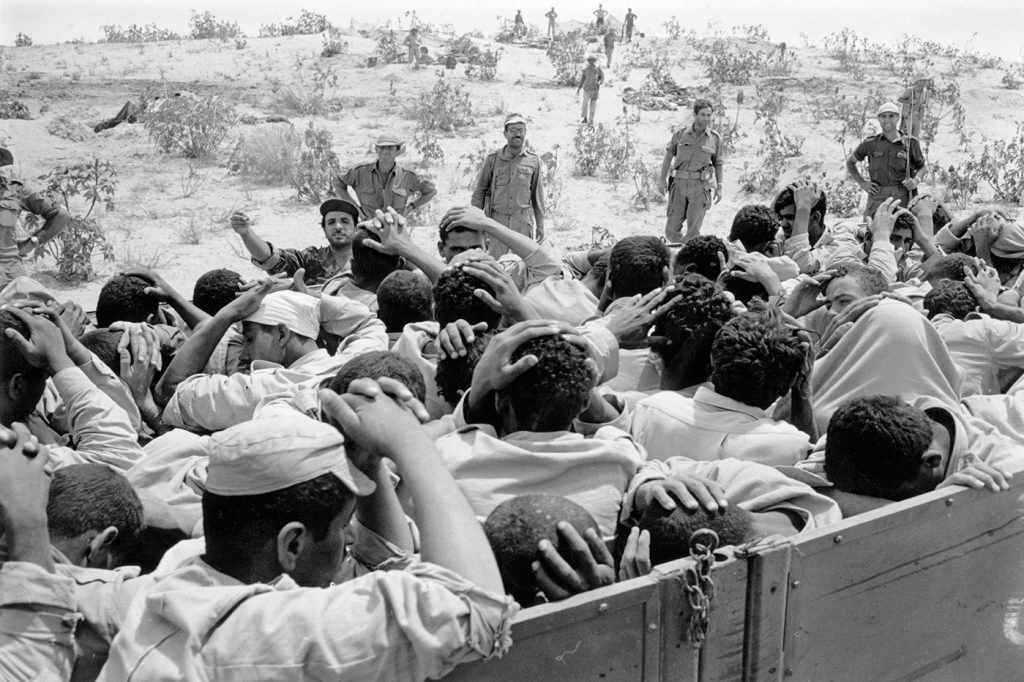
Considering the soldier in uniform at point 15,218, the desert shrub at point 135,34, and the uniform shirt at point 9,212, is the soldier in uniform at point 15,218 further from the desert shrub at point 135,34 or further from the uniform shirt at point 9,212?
the desert shrub at point 135,34

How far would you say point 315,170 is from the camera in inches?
579

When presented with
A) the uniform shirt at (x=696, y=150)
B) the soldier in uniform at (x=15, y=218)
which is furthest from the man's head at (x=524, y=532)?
the uniform shirt at (x=696, y=150)

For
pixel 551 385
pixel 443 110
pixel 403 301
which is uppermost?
pixel 443 110

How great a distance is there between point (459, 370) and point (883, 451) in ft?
4.32

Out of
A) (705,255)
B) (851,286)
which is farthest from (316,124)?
(851,286)

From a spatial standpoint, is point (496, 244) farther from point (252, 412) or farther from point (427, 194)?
point (252, 412)

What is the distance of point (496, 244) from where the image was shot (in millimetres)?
8164

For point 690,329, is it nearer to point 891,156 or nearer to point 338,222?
point 338,222

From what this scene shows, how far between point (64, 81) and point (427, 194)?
16.8 meters

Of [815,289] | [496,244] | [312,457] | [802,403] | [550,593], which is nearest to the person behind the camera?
[312,457]

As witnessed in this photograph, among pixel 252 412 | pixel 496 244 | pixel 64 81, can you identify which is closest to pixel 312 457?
pixel 252 412

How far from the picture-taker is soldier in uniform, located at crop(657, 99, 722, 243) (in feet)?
33.1

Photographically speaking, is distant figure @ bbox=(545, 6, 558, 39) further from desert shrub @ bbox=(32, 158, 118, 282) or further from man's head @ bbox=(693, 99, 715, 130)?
man's head @ bbox=(693, 99, 715, 130)

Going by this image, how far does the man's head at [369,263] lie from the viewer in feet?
16.0
